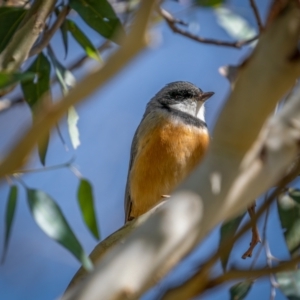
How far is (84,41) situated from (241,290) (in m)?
1.37

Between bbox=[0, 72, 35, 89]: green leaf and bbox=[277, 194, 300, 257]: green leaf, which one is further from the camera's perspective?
bbox=[277, 194, 300, 257]: green leaf

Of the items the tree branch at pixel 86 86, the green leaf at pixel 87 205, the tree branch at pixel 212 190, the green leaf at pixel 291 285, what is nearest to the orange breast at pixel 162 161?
the green leaf at pixel 291 285

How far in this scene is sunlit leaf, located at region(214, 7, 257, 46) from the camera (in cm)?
405

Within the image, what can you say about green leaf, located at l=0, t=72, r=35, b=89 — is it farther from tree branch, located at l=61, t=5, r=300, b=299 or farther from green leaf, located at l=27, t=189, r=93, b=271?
tree branch, located at l=61, t=5, r=300, b=299

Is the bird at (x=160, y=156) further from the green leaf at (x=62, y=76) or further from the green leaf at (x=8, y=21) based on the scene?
the green leaf at (x=8, y=21)

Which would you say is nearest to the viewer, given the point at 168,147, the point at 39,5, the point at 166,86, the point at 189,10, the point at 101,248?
the point at 101,248

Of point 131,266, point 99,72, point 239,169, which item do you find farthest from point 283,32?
point 131,266

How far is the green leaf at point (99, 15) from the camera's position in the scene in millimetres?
2867

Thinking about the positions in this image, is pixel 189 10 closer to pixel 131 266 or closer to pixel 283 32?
pixel 283 32

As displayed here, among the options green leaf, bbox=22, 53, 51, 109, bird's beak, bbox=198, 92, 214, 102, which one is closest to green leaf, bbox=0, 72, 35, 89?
green leaf, bbox=22, 53, 51, 109

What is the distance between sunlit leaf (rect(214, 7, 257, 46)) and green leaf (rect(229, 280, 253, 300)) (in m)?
1.93

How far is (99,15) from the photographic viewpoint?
289cm

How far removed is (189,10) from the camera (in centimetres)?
391

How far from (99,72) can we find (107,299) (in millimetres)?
362
